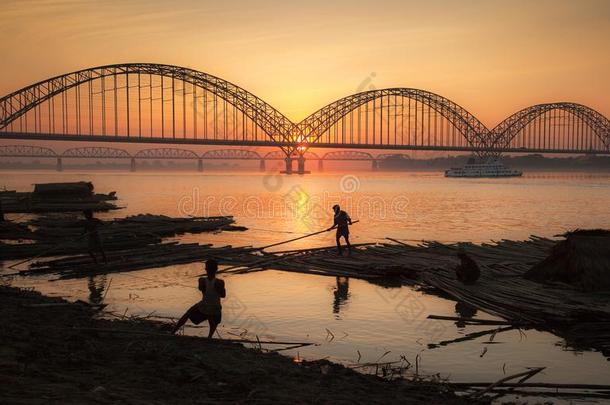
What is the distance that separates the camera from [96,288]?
14.2 m

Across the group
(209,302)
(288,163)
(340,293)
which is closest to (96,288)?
(340,293)

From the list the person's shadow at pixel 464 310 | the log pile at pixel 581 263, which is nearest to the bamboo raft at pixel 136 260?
the person's shadow at pixel 464 310

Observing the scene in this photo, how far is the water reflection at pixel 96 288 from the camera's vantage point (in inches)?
509

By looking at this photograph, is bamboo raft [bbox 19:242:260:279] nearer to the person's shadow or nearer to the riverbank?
the riverbank

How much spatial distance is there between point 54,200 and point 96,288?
103 ft

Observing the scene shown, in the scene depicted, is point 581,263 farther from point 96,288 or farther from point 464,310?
point 96,288

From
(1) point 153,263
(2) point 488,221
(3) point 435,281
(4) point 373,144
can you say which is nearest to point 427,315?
(3) point 435,281

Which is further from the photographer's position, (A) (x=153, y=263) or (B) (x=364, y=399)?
(A) (x=153, y=263)

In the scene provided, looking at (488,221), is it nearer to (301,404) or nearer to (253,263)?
(253,263)

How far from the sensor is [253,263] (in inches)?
668

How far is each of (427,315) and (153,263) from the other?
29.0 ft

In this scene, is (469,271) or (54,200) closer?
(469,271)

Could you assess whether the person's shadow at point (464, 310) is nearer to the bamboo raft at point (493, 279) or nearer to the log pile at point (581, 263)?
the bamboo raft at point (493, 279)

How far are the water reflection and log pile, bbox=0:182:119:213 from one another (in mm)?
23965
